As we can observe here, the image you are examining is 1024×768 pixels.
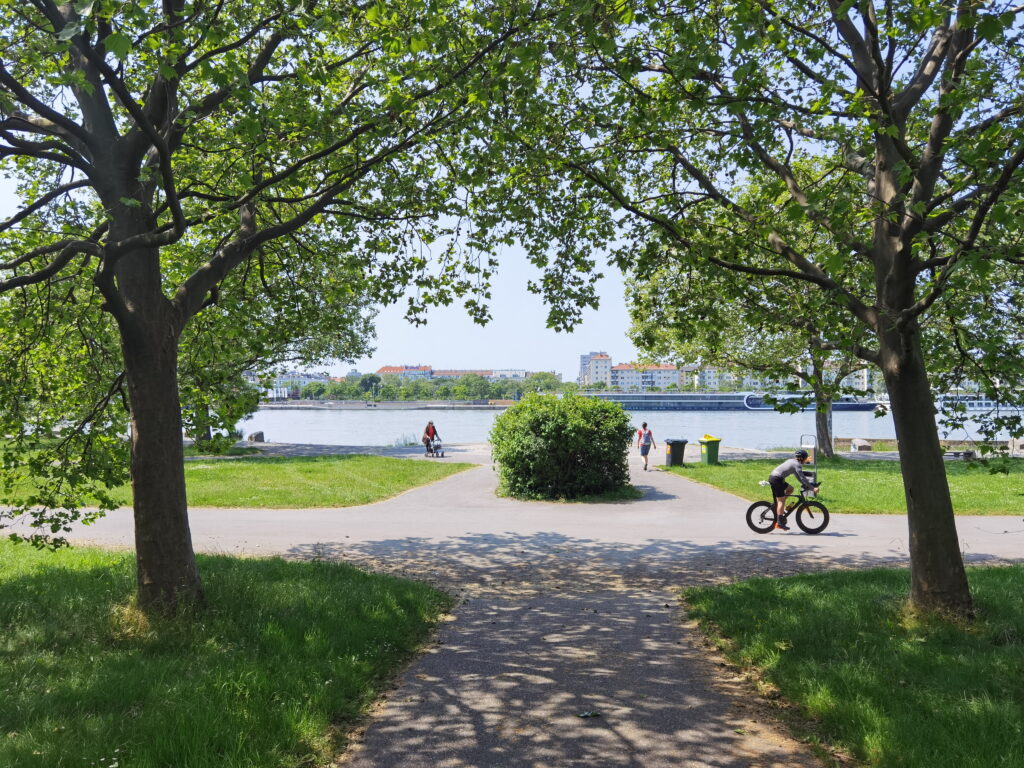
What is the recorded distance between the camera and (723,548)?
10938 millimetres

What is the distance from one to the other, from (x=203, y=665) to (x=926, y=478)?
6092 millimetres

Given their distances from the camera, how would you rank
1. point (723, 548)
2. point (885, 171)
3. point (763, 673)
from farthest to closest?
point (723, 548) → point (885, 171) → point (763, 673)

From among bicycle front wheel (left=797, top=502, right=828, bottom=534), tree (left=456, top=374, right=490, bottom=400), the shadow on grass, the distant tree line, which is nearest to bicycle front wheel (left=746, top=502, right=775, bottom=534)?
bicycle front wheel (left=797, top=502, right=828, bottom=534)

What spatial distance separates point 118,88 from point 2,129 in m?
2.65

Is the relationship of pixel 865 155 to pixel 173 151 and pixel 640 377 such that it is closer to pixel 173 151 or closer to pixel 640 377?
pixel 173 151

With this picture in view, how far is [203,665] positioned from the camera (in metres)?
5.05

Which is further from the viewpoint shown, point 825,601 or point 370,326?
point 370,326

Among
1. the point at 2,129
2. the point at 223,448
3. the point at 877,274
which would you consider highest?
the point at 2,129

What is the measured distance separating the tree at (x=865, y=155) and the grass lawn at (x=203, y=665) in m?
4.42

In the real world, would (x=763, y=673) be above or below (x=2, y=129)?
below

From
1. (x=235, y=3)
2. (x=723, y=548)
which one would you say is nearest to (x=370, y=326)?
(x=723, y=548)

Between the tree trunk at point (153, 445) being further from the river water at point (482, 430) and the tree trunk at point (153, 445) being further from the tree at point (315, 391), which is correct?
the tree at point (315, 391)

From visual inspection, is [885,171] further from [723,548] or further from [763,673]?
[723,548]

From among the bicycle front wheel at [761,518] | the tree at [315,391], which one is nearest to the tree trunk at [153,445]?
the bicycle front wheel at [761,518]
